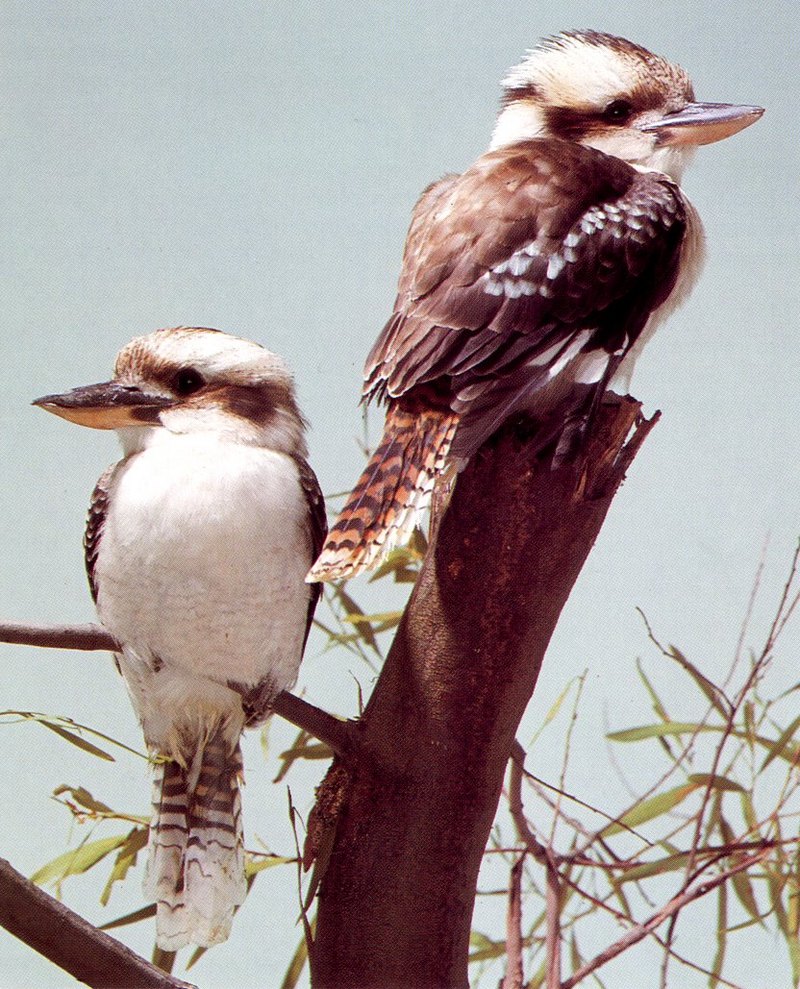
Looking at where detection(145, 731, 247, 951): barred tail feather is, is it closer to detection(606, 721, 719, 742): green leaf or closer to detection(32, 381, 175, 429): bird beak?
detection(32, 381, 175, 429): bird beak

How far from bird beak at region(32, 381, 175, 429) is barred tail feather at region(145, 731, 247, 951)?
35cm

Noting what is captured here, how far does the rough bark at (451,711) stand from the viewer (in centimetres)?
115

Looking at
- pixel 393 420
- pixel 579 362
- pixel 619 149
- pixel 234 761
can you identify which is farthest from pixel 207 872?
pixel 619 149

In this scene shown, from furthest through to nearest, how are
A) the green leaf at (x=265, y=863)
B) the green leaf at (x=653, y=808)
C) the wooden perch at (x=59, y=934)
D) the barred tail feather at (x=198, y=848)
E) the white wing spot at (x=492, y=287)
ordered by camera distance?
1. the green leaf at (x=653, y=808)
2. the green leaf at (x=265, y=863)
3. the barred tail feather at (x=198, y=848)
4. the white wing spot at (x=492, y=287)
5. the wooden perch at (x=59, y=934)

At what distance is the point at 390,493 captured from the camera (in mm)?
1116

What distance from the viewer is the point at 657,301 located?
129 centimetres

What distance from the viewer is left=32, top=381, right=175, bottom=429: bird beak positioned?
3.82 ft

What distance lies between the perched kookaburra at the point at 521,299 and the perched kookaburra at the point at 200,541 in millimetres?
118

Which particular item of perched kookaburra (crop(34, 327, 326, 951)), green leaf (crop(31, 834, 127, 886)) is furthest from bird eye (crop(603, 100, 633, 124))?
green leaf (crop(31, 834, 127, 886))

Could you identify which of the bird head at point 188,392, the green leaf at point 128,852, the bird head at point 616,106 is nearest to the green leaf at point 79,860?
the green leaf at point 128,852

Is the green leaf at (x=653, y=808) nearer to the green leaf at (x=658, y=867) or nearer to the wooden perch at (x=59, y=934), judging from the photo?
the green leaf at (x=658, y=867)

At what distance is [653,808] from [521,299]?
667 millimetres

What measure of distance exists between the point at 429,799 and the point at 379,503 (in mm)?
272

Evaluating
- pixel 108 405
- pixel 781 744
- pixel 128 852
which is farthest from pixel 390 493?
pixel 781 744
